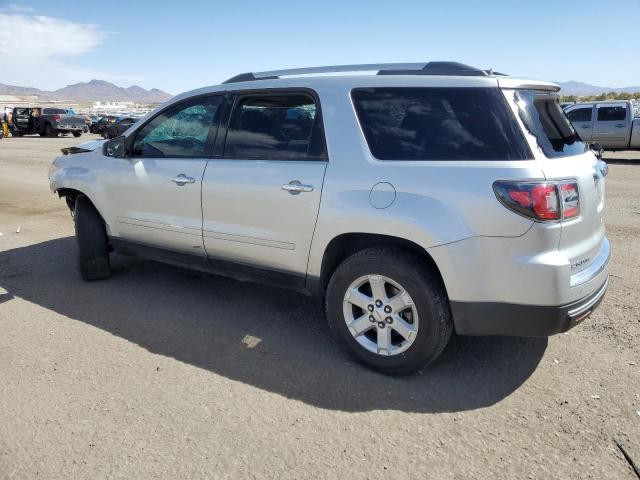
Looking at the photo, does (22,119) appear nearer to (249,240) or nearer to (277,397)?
(249,240)

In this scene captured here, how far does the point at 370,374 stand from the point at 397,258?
781 mm

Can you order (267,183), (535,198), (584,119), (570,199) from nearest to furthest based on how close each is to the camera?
1. (535,198)
2. (570,199)
3. (267,183)
4. (584,119)

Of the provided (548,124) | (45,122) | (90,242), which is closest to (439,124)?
(548,124)

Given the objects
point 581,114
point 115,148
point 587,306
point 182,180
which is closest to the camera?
point 587,306

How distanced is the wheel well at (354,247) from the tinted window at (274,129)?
0.60 metres

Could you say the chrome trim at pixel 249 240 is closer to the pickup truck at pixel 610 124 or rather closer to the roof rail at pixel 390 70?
the roof rail at pixel 390 70

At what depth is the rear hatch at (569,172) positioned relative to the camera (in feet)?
9.14

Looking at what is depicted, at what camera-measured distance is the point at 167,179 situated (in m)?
4.18

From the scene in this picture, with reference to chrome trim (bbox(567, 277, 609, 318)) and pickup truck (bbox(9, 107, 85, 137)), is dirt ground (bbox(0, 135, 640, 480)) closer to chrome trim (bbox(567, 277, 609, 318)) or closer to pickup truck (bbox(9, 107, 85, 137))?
chrome trim (bbox(567, 277, 609, 318))

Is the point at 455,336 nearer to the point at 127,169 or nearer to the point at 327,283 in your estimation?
the point at 327,283

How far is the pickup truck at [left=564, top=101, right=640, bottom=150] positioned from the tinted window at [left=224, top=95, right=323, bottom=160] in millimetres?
14656

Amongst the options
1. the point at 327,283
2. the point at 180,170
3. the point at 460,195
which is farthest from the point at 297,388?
the point at 180,170

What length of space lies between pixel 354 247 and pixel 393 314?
547 mm

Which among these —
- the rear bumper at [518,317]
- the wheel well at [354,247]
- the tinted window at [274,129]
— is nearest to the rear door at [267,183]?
the tinted window at [274,129]
